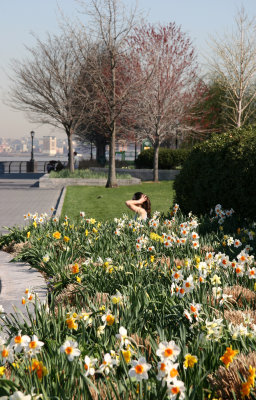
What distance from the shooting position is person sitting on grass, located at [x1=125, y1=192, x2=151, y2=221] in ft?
28.6

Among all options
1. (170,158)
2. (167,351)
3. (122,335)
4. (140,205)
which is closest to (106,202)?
(140,205)

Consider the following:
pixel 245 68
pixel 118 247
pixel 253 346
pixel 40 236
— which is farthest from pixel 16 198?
pixel 245 68

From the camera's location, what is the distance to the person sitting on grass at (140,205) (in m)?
8.73

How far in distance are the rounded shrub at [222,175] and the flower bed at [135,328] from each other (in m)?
1.38

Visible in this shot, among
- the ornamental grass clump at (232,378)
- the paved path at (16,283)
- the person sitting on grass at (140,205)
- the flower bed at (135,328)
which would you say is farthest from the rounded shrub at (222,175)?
the ornamental grass clump at (232,378)

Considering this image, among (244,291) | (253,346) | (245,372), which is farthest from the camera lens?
(244,291)

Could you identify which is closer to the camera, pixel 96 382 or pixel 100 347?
pixel 96 382

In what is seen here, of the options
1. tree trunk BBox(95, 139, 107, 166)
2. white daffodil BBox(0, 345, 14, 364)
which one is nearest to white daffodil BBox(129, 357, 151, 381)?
white daffodil BBox(0, 345, 14, 364)

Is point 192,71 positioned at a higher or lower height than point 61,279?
higher

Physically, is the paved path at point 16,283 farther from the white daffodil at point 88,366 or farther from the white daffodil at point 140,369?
the white daffodil at point 140,369

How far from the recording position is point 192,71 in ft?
100.0

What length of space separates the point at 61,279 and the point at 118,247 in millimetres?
1498

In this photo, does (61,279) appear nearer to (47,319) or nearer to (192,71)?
(47,319)

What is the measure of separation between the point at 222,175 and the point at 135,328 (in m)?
5.36
